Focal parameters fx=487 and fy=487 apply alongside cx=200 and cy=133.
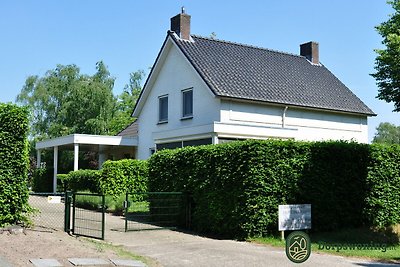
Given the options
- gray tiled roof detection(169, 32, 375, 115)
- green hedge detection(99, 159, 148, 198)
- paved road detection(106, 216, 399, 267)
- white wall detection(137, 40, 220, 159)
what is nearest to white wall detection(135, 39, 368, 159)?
white wall detection(137, 40, 220, 159)

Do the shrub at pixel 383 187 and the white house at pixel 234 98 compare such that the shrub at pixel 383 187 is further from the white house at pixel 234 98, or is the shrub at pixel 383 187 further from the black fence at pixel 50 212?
the black fence at pixel 50 212

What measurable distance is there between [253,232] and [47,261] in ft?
20.8

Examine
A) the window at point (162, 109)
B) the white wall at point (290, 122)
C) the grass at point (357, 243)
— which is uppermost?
the window at point (162, 109)

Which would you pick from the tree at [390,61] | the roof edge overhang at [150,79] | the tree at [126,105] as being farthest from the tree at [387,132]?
the tree at [390,61]

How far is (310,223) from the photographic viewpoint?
14.4 meters

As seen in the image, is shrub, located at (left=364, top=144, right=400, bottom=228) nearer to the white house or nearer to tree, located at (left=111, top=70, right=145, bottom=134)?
the white house

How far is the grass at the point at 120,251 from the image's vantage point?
10352mm

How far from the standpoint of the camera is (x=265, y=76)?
27.3 meters

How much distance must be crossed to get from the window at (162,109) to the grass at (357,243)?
15.0m

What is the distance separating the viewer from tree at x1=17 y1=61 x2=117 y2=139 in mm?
49791

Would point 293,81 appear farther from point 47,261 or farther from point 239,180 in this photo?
point 47,261

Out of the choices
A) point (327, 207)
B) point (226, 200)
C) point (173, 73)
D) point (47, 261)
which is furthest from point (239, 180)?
point (173, 73)

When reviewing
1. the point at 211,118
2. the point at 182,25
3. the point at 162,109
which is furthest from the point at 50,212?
the point at 182,25

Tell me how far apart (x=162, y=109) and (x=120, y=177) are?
718 centimetres
